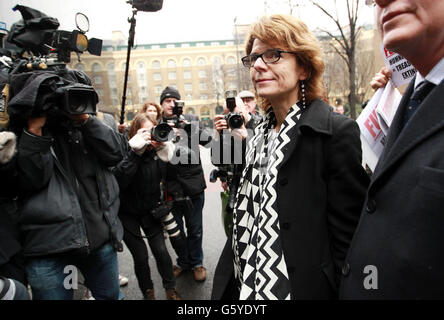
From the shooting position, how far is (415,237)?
85 centimetres

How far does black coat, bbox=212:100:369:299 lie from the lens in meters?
1.25

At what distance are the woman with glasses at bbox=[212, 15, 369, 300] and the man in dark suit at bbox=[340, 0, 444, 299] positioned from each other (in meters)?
0.23

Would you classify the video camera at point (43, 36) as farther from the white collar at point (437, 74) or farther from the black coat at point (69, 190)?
the white collar at point (437, 74)

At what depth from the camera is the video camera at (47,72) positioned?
1494mm

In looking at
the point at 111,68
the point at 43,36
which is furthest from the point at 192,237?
the point at 111,68

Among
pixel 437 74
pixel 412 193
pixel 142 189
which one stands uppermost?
pixel 437 74

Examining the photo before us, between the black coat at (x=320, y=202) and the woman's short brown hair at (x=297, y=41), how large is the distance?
1.01 feet

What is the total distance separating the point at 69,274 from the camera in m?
1.77

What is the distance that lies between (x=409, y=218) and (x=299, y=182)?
0.50m

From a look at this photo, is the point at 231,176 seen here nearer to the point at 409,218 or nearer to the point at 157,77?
the point at 409,218

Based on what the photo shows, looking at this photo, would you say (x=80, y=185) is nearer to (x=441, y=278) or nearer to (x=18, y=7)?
(x=18, y=7)

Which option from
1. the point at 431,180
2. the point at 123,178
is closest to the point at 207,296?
the point at 123,178

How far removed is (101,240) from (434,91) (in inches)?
77.5

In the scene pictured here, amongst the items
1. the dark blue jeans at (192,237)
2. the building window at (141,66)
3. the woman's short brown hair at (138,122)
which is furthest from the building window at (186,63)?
the woman's short brown hair at (138,122)
